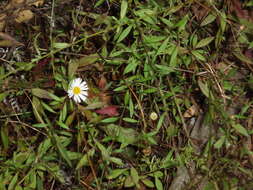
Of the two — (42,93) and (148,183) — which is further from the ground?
(42,93)

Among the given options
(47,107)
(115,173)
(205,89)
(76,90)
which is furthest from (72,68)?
(205,89)

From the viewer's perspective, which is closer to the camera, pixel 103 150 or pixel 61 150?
pixel 61 150

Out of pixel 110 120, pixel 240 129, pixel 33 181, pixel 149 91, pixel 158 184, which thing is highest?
pixel 149 91

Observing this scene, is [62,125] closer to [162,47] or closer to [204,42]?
[162,47]

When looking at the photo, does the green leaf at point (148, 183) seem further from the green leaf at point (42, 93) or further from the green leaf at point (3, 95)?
the green leaf at point (3, 95)

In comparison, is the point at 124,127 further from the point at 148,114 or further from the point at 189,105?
the point at 189,105

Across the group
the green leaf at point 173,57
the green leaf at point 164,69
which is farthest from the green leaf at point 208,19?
the green leaf at point 164,69
